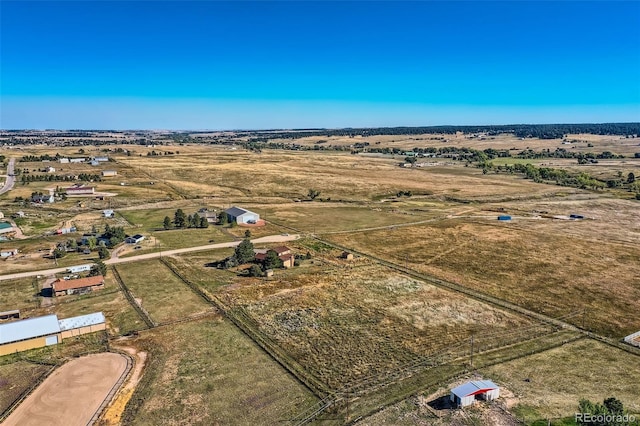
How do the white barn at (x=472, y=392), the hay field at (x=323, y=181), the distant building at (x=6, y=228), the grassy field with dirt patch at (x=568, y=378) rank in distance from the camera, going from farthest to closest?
1. the hay field at (x=323, y=181)
2. the distant building at (x=6, y=228)
3. the grassy field with dirt patch at (x=568, y=378)
4. the white barn at (x=472, y=392)

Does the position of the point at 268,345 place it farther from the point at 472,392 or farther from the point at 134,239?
the point at 134,239

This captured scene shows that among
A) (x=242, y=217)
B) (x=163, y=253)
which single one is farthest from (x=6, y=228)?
(x=242, y=217)

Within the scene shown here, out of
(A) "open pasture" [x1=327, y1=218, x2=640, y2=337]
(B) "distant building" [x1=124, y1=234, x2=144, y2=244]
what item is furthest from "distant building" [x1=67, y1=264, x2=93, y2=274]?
(A) "open pasture" [x1=327, y1=218, x2=640, y2=337]

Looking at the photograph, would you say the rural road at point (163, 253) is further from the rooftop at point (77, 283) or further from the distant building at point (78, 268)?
the rooftop at point (77, 283)

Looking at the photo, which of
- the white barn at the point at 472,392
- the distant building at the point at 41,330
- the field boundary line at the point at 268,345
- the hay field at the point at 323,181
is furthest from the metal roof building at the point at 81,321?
the hay field at the point at 323,181

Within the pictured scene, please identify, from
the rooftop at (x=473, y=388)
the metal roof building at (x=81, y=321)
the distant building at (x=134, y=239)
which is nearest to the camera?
the rooftop at (x=473, y=388)

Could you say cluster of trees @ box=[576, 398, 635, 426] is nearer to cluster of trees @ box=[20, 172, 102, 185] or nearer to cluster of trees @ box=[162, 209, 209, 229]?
cluster of trees @ box=[162, 209, 209, 229]
